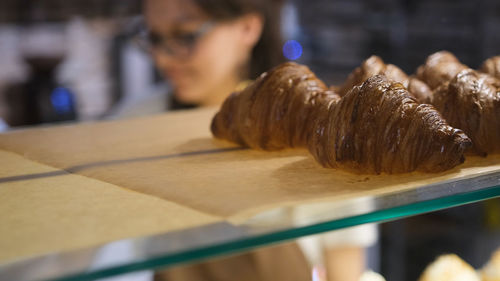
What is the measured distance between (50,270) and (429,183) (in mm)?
371

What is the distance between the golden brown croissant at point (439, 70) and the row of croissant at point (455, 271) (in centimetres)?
29

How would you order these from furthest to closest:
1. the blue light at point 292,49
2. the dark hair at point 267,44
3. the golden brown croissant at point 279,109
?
the blue light at point 292,49
the dark hair at point 267,44
the golden brown croissant at point 279,109

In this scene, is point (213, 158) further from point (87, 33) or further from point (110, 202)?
point (87, 33)

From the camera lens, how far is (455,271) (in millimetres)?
895

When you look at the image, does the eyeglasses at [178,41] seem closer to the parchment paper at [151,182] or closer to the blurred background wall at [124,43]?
the blurred background wall at [124,43]

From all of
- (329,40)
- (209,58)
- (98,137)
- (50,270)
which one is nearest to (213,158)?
(98,137)

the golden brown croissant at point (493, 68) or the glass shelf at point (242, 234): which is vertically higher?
the golden brown croissant at point (493, 68)

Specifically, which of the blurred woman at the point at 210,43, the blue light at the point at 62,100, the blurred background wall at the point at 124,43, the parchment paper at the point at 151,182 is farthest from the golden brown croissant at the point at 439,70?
the blue light at the point at 62,100

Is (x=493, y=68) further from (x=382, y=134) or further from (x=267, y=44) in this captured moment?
(x=267, y=44)

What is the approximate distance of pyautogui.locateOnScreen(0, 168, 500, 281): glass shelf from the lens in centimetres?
40

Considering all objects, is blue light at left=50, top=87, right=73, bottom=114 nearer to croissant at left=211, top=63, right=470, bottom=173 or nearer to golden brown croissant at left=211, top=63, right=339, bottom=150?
golden brown croissant at left=211, top=63, right=339, bottom=150

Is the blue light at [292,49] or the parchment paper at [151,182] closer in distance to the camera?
the parchment paper at [151,182]

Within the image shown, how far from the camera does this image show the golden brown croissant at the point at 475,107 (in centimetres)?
69

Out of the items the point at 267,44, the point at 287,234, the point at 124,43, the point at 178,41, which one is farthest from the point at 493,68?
the point at 124,43
